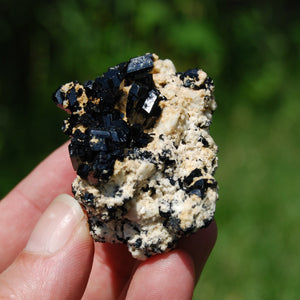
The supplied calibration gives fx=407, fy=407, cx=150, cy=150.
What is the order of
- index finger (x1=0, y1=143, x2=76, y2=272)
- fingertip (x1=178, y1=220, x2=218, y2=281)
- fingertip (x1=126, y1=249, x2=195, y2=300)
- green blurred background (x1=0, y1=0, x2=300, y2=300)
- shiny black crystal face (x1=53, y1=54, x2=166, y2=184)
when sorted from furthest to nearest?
green blurred background (x1=0, y1=0, x2=300, y2=300), index finger (x1=0, y1=143, x2=76, y2=272), fingertip (x1=178, y1=220, x2=218, y2=281), fingertip (x1=126, y1=249, x2=195, y2=300), shiny black crystal face (x1=53, y1=54, x2=166, y2=184)

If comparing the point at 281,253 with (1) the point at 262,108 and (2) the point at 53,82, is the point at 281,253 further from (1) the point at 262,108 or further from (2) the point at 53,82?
(2) the point at 53,82

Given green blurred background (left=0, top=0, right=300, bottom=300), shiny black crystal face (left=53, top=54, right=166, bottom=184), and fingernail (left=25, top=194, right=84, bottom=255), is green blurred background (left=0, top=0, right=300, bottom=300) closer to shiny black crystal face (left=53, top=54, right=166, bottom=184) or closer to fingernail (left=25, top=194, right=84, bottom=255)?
fingernail (left=25, top=194, right=84, bottom=255)

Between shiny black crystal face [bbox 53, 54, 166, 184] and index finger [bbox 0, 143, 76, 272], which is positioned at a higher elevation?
shiny black crystal face [bbox 53, 54, 166, 184]

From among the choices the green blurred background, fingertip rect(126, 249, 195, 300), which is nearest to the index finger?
fingertip rect(126, 249, 195, 300)

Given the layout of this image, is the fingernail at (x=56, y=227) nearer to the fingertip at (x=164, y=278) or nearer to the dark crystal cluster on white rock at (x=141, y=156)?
the dark crystal cluster on white rock at (x=141, y=156)

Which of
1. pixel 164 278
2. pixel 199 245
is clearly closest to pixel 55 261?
pixel 164 278

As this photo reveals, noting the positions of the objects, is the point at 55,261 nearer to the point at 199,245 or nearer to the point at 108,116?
the point at 108,116

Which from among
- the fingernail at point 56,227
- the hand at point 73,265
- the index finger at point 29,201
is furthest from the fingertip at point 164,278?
the index finger at point 29,201
